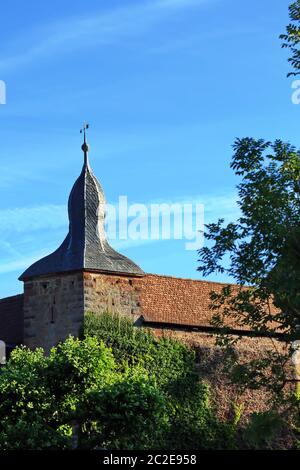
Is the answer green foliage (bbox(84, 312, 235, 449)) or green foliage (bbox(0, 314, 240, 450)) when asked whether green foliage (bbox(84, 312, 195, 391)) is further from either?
green foliage (bbox(0, 314, 240, 450))

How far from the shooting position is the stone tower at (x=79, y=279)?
34562 mm

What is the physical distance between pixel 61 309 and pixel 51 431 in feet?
23.5

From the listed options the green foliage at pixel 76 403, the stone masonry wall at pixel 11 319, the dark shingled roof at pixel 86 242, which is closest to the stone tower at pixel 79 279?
the dark shingled roof at pixel 86 242

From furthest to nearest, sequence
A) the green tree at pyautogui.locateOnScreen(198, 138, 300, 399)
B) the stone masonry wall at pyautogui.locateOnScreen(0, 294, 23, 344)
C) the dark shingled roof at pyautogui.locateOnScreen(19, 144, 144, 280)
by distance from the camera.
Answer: the stone masonry wall at pyautogui.locateOnScreen(0, 294, 23, 344), the dark shingled roof at pyautogui.locateOnScreen(19, 144, 144, 280), the green tree at pyautogui.locateOnScreen(198, 138, 300, 399)

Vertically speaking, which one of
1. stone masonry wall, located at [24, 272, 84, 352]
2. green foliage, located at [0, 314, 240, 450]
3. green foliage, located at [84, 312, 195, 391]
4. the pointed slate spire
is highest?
the pointed slate spire

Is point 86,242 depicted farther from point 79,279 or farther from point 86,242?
point 79,279

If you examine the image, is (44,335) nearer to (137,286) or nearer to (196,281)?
(137,286)

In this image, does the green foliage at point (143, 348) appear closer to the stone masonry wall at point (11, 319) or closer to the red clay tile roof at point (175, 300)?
the red clay tile roof at point (175, 300)

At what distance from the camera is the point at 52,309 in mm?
34938

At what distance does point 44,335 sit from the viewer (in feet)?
115

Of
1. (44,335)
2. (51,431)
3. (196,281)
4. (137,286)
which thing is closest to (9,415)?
(51,431)

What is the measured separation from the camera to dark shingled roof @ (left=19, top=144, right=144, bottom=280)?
35.1m

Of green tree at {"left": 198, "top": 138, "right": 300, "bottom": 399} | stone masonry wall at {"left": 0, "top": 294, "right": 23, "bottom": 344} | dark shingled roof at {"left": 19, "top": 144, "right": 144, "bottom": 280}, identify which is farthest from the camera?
stone masonry wall at {"left": 0, "top": 294, "right": 23, "bottom": 344}

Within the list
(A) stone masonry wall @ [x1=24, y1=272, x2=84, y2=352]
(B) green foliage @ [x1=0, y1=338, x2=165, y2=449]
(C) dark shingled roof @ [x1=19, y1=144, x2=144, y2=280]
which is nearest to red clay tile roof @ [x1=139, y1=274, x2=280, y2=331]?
(C) dark shingled roof @ [x1=19, y1=144, x2=144, y2=280]
